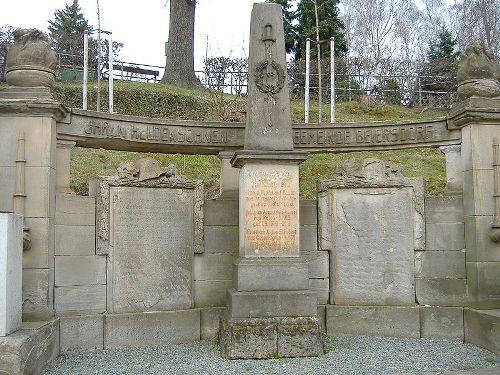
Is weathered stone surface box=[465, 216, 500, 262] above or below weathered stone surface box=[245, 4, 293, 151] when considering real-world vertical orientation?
below

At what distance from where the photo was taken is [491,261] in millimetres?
7340

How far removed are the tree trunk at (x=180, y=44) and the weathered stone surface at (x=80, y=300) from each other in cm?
1531

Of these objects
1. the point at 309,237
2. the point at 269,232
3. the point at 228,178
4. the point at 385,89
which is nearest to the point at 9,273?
the point at 269,232

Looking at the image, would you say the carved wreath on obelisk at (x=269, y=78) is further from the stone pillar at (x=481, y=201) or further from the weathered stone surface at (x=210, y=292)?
the weathered stone surface at (x=210, y=292)

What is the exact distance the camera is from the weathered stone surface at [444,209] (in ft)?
25.3

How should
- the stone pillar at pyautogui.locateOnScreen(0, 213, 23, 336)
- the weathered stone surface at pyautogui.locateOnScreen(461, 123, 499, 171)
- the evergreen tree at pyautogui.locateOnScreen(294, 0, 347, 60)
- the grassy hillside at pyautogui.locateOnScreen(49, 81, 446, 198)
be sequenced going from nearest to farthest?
the stone pillar at pyautogui.locateOnScreen(0, 213, 23, 336), the weathered stone surface at pyautogui.locateOnScreen(461, 123, 499, 171), the grassy hillside at pyautogui.locateOnScreen(49, 81, 446, 198), the evergreen tree at pyautogui.locateOnScreen(294, 0, 347, 60)

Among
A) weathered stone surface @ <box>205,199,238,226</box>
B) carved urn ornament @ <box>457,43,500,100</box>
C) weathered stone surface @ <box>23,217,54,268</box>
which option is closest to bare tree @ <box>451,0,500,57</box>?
carved urn ornament @ <box>457,43,500,100</box>

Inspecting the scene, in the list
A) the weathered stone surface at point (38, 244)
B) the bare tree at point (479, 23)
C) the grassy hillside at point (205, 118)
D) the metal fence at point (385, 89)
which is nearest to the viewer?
the weathered stone surface at point (38, 244)

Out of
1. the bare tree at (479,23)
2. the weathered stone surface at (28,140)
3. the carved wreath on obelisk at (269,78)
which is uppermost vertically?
the bare tree at (479,23)

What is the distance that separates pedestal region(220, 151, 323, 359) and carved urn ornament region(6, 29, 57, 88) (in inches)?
107

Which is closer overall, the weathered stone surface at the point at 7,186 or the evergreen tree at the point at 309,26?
the weathered stone surface at the point at 7,186

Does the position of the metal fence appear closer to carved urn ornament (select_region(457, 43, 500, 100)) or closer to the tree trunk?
the tree trunk

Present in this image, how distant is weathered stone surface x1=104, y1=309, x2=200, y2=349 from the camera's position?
716 centimetres

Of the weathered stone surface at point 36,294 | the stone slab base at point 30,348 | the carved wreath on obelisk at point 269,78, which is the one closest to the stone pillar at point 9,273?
the stone slab base at point 30,348
